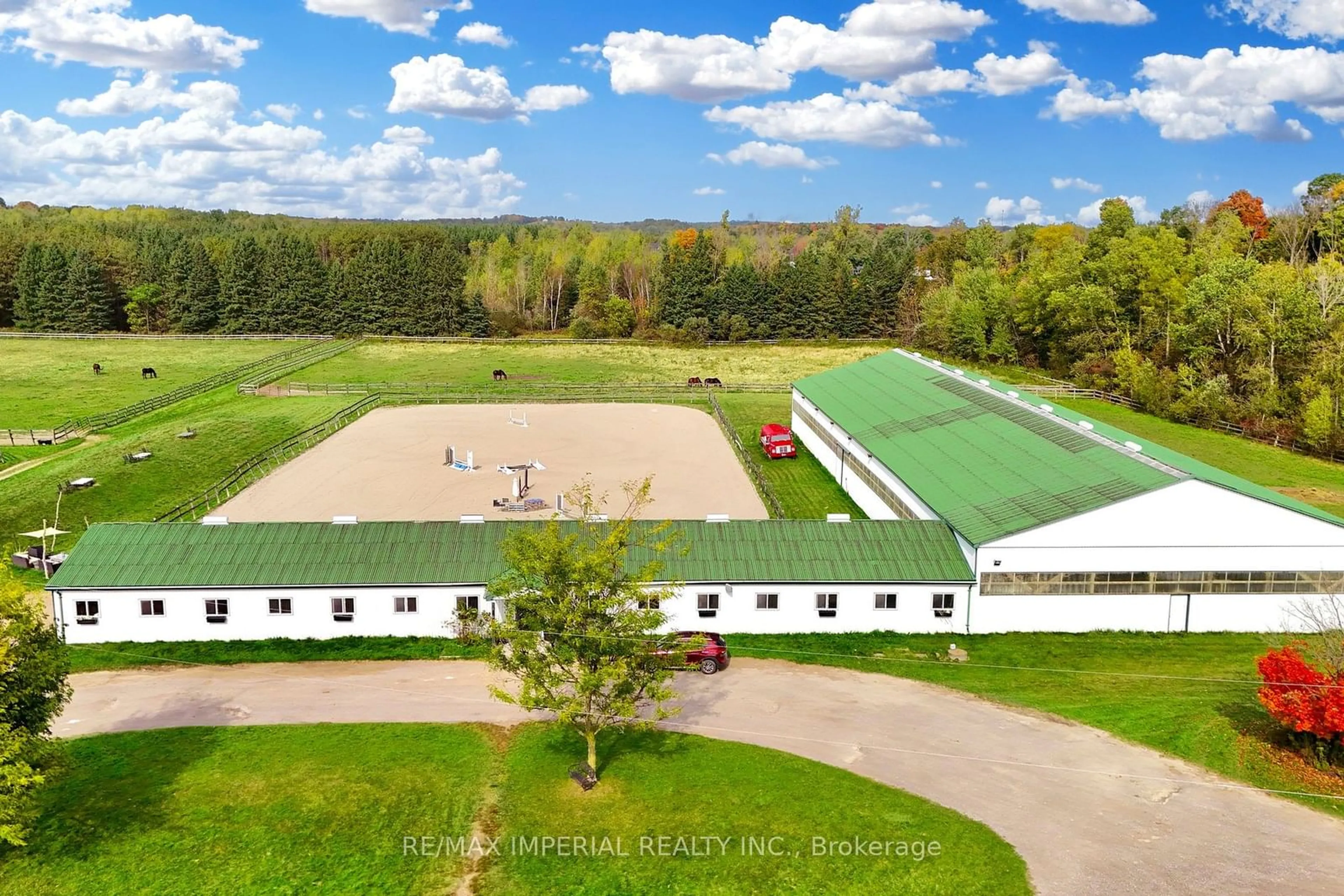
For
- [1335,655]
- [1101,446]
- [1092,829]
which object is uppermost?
[1101,446]

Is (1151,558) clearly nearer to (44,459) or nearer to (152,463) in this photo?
(152,463)

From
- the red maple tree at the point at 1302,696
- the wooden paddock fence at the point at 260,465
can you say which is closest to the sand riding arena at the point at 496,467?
the wooden paddock fence at the point at 260,465

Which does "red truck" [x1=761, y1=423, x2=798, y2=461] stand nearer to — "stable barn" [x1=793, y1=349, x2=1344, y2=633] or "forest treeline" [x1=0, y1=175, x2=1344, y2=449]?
"stable barn" [x1=793, y1=349, x2=1344, y2=633]

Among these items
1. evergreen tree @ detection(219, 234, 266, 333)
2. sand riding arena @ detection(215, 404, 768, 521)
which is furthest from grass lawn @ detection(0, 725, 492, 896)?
evergreen tree @ detection(219, 234, 266, 333)

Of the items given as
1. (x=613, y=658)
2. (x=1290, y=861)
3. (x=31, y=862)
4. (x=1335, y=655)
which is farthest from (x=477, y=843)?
(x=1335, y=655)

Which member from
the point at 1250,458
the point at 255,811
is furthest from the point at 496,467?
the point at 1250,458

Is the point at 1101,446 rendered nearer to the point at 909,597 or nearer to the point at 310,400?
the point at 909,597
